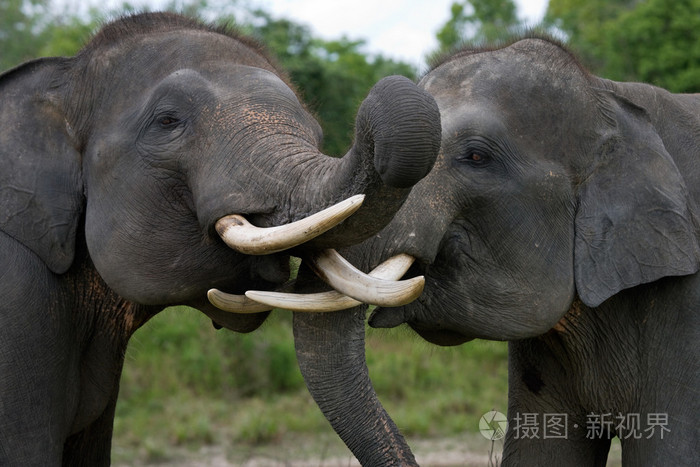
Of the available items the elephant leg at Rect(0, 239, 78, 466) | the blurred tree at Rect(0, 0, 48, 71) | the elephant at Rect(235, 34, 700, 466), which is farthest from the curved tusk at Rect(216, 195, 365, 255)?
the blurred tree at Rect(0, 0, 48, 71)

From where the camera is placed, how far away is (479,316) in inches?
163

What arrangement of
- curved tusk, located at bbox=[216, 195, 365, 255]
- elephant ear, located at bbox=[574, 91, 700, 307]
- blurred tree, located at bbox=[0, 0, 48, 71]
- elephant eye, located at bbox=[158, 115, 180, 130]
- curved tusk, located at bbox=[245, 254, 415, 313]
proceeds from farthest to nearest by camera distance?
blurred tree, located at bbox=[0, 0, 48, 71] < elephant ear, located at bbox=[574, 91, 700, 307] < elephant eye, located at bbox=[158, 115, 180, 130] < curved tusk, located at bbox=[245, 254, 415, 313] < curved tusk, located at bbox=[216, 195, 365, 255]

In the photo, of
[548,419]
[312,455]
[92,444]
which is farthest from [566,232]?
[312,455]

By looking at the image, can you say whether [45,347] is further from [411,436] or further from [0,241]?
[411,436]

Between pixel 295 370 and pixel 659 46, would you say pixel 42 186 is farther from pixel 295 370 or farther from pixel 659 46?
pixel 659 46

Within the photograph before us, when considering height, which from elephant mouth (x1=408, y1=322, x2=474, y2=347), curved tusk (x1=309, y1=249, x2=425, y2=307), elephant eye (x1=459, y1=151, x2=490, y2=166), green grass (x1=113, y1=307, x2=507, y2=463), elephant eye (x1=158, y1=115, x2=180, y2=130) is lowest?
green grass (x1=113, y1=307, x2=507, y2=463)

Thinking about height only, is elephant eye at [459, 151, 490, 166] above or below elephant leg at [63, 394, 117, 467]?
above

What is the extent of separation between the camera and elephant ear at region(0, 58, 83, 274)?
4.09 m

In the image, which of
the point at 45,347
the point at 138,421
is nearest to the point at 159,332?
the point at 138,421

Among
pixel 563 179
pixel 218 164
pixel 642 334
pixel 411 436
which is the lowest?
pixel 411 436

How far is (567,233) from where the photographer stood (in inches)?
165

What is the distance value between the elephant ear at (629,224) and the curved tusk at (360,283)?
3.63ft

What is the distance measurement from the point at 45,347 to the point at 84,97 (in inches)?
39.0

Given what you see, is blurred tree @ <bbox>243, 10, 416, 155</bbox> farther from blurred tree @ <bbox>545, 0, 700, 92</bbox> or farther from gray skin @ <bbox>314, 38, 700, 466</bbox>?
gray skin @ <bbox>314, 38, 700, 466</bbox>
